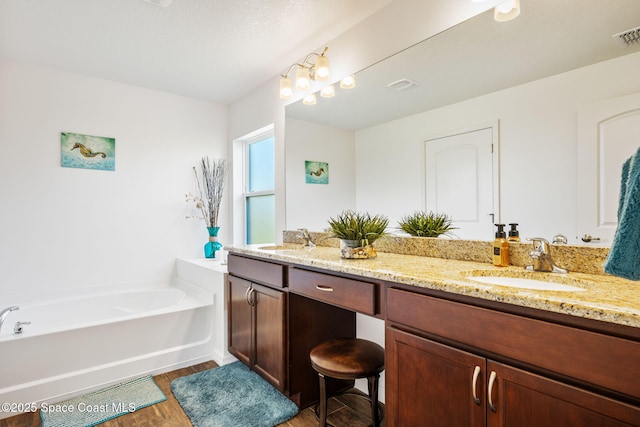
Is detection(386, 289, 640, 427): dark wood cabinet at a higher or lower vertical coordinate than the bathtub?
higher

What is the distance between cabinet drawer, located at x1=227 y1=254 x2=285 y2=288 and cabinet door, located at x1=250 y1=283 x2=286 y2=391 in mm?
49

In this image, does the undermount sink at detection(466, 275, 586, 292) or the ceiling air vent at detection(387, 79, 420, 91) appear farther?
the ceiling air vent at detection(387, 79, 420, 91)

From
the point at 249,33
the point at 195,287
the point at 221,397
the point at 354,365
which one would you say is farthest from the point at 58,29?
the point at 354,365

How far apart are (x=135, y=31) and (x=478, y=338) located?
2.55 meters

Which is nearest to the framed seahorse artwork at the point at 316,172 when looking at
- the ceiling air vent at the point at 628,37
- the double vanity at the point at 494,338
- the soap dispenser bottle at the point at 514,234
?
the double vanity at the point at 494,338

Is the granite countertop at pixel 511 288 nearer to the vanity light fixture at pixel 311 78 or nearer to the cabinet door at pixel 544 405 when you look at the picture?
the cabinet door at pixel 544 405

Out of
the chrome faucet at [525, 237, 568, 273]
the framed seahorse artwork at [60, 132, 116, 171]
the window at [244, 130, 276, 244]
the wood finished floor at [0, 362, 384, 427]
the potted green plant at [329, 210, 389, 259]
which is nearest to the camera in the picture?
the chrome faucet at [525, 237, 568, 273]

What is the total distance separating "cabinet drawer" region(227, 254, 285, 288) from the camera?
5.98 ft

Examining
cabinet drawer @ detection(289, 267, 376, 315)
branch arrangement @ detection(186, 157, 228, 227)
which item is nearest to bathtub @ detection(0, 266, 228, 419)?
branch arrangement @ detection(186, 157, 228, 227)

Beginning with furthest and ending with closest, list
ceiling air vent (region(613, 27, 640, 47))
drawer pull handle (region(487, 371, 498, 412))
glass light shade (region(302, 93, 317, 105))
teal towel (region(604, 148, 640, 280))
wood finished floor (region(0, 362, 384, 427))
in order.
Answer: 1. glass light shade (region(302, 93, 317, 105))
2. wood finished floor (region(0, 362, 384, 427))
3. ceiling air vent (region(613, 27, 640, 47))
4. drawer pull handle (region(487, 371, 498, 412))
5. teal towel (region(604, 148, 640, 280))

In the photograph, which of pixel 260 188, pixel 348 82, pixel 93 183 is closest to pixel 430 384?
pixel 348 82

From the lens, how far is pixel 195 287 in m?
2.86

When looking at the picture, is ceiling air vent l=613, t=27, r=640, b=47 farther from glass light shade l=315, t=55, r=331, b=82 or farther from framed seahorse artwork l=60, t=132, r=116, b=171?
framed seahorse artwork l=60, t=132, r=116, b=171

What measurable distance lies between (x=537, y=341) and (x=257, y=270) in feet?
4.93
